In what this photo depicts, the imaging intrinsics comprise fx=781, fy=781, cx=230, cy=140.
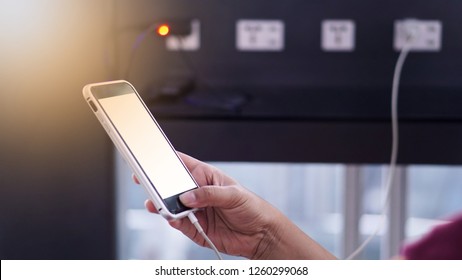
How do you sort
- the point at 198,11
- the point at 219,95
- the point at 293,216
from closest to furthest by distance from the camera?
the point at 219,95
the point at 198,11
the point at 293,216

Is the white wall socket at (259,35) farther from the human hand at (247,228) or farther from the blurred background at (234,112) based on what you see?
the human hand at (247,228)

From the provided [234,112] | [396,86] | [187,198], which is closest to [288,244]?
[187,198]

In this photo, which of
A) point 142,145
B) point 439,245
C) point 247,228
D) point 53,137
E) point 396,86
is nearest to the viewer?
point 439,245

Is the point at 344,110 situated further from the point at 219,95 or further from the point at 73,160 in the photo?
the point at 73,160

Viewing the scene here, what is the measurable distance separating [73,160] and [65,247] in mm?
193

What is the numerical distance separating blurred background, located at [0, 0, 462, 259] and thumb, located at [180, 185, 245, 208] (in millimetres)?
618

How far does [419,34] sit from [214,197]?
1.17m

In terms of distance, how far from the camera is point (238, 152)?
1.77 m

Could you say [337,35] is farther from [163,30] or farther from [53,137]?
[53,137]

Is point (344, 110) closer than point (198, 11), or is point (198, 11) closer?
point (344, 110)

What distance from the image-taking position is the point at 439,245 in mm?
777

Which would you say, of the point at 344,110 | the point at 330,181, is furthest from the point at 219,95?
the point at 330,181

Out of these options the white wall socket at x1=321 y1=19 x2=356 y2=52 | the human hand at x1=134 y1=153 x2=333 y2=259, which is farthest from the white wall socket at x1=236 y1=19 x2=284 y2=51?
the human hand at x1=134 y1=153 x2=333 y2=259

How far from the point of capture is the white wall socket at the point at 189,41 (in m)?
1.96
